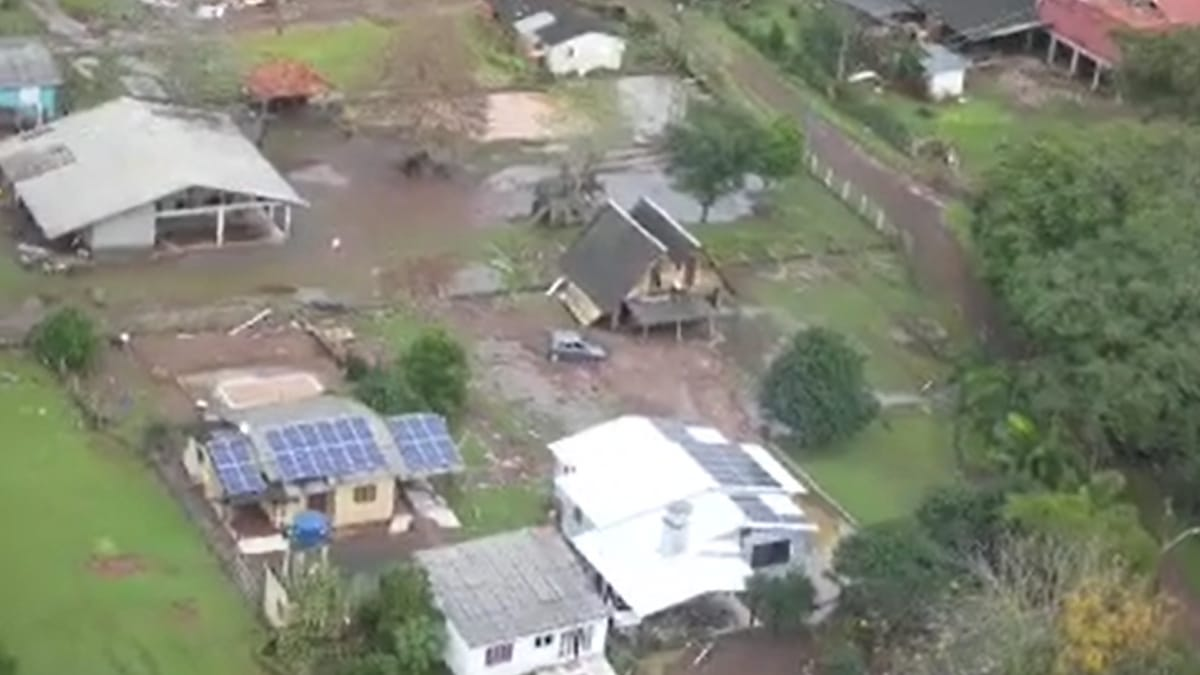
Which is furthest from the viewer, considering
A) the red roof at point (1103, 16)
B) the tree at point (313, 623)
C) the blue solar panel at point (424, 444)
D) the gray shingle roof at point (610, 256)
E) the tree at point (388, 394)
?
the red roof at point (1103, 16)

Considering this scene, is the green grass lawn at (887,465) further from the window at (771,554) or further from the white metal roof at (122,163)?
the white metal roof at (122,163)

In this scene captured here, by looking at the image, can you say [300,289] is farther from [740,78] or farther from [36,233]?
[740,78]

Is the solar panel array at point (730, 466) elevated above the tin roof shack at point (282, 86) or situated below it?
above

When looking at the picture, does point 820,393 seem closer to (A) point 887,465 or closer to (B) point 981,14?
(A) point 887,465

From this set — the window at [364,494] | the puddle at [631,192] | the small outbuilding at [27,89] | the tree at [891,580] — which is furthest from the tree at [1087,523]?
the small outbuilding at [27,89]

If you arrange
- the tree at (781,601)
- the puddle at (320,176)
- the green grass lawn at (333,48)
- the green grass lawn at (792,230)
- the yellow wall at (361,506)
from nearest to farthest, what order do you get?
the tree at (781,601)
the yellow wall at (361,506)
the green grass lawn at (792,230)
the puddle at (320,176)
the green grass lawn at (333,48)

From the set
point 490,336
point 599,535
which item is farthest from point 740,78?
point 599,535

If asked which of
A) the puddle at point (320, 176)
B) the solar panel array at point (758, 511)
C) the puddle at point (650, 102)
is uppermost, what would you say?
the solar panel array at point (758, 511)
